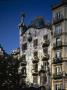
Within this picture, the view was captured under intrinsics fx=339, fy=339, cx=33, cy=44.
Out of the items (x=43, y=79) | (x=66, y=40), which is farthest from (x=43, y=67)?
(x=66, y=40)

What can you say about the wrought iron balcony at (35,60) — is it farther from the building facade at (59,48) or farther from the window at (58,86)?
the window at (58,86)

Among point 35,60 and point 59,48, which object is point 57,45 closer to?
point 59,48

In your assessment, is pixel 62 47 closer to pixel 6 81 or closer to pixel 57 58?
pixel 57 58

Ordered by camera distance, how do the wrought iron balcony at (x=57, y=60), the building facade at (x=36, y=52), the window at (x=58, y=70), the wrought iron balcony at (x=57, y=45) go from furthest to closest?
the building facade at (x=36, y=52) → the wrought iron balcony at (x=57, y=45) → the window at (x=58, y=70) → the wrought iron balcony at (x=57, y=60)

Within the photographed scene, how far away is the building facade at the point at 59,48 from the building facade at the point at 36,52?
51.3 inches

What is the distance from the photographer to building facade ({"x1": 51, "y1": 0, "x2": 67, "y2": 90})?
52.4m

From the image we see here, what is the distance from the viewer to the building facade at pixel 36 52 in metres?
55.8

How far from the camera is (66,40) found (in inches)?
2094

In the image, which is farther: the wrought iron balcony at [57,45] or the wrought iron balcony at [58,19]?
the wrought iron balcony at [58,19]

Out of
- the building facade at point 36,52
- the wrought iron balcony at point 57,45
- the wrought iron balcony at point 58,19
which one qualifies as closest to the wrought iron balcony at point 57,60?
the building facade at point 36,52

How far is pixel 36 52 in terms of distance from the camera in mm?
58438

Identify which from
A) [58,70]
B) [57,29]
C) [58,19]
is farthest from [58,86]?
[58,19]

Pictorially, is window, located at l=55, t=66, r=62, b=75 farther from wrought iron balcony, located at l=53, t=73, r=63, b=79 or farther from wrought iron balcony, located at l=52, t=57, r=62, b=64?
wrought iron balcony, located at l=52, t=57, r=62, b=64

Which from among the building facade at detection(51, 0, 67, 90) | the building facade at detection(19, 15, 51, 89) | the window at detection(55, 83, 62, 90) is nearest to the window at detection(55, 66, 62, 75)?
the building facade at detection(51, 0, 67, 90)
